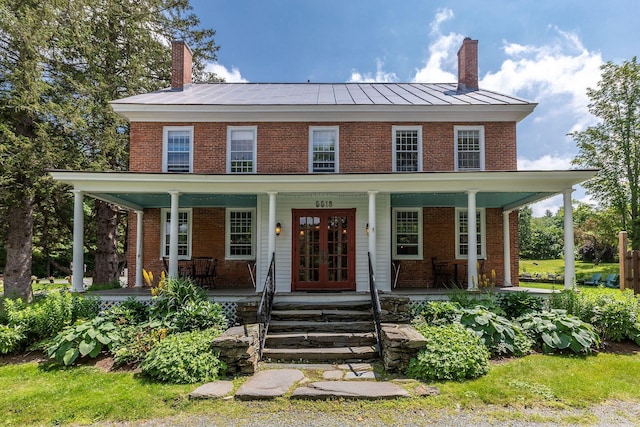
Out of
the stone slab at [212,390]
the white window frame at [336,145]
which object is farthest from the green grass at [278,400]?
the white window frame at [336,145]

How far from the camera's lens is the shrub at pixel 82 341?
6.46 m

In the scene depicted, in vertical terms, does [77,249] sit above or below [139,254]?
above

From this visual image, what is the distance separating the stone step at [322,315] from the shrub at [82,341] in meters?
3.24

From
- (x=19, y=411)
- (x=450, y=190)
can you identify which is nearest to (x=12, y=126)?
(x=19, y=411)

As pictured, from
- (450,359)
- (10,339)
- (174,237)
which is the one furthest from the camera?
(174,237)

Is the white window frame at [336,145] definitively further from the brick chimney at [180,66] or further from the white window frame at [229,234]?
the brick chimney at [180,66]

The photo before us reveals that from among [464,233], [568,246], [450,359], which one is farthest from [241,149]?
[568,246]

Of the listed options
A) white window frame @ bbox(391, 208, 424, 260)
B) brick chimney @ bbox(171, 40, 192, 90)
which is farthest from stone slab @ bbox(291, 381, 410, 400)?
brick chimney @ bbox(171, 40, 192, 90)

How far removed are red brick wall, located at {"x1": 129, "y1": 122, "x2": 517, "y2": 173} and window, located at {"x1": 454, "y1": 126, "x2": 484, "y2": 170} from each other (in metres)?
0.19

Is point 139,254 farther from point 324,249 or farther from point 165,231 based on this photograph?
point 324,249

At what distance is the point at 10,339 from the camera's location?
697cm

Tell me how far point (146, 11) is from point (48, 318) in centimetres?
1637

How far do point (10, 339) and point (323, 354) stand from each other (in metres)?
6.18

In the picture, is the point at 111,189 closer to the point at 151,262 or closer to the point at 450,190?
the point at 151,262
